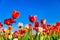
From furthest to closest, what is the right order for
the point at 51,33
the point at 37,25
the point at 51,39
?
1. the point at 51,33
2. the point at 51,39
3. the point at 37,25

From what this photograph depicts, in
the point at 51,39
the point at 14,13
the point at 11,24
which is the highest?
the point at 14,13

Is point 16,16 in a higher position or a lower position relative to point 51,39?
higher

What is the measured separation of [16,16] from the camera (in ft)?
10.3

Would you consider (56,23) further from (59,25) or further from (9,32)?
(9,32)

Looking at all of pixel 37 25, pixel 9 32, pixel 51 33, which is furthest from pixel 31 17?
pixel 51 33

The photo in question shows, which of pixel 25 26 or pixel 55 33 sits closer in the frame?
pixel 25 26

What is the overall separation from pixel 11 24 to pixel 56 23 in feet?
4.42

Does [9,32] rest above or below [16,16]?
below

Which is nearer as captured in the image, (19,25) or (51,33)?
(19,25)

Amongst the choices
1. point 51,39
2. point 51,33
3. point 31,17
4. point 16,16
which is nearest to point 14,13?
point 16,16

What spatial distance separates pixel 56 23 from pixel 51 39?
88 cm

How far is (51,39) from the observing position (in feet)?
10.8

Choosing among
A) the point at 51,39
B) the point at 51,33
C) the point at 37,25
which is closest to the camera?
the point at 37,25

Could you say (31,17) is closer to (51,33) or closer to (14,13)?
(14,13)
